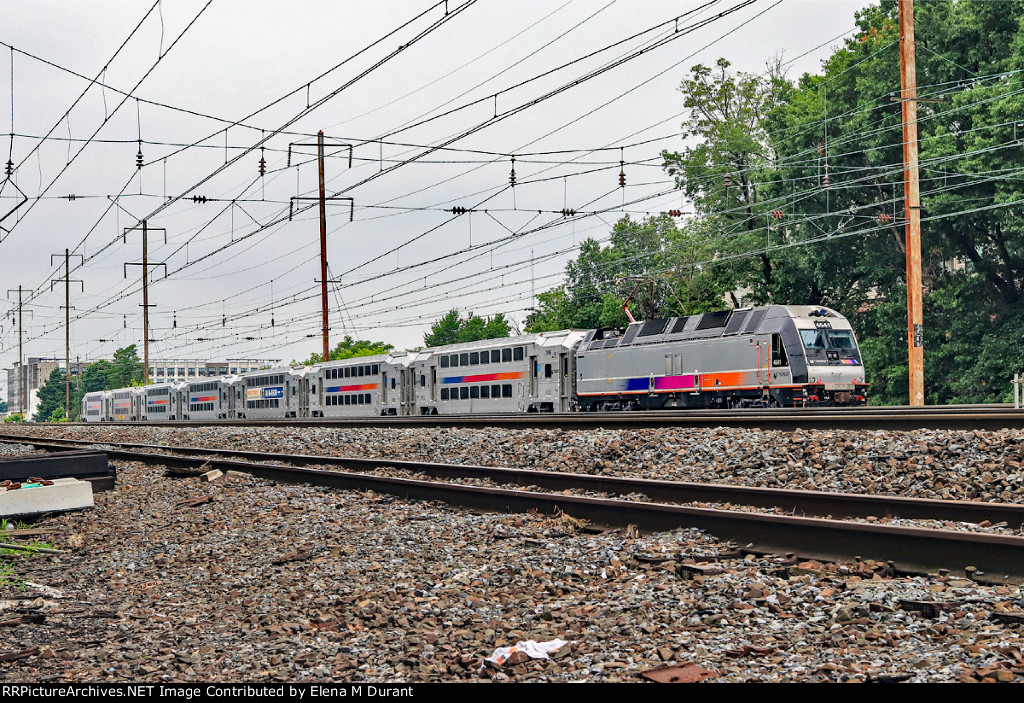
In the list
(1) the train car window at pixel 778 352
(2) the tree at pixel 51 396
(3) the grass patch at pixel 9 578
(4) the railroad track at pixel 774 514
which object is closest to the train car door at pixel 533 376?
(1) the train car window at pixel 778 352

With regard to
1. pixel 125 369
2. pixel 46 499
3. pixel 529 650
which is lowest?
pixel 529 650

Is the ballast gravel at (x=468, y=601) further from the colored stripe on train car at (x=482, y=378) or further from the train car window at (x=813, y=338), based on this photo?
the colored stripe on train car at (x=482, y=378)

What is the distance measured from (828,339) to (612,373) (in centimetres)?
829

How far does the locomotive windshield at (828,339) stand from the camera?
26641 mm

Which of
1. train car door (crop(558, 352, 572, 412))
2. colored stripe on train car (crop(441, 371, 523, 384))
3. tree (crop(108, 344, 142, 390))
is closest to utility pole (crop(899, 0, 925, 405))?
train car door (crop(558, 352, 572, 412))

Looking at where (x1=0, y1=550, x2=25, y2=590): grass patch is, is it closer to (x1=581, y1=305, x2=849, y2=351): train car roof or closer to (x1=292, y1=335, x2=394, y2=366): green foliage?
(x1=581, y1=305, x2=849, y2=351): train car roof

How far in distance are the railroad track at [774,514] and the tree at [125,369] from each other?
16140 cm

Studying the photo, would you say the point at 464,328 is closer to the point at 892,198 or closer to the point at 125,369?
the point at 125,369

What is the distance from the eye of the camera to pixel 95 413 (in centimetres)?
9112

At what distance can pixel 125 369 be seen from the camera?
167 m

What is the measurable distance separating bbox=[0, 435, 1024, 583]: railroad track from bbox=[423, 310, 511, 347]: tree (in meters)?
118

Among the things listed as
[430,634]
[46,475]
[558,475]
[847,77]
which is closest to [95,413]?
[847,77]

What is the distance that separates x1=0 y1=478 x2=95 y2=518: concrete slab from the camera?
12484 mm

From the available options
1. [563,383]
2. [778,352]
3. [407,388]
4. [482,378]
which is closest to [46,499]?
[778,352]
